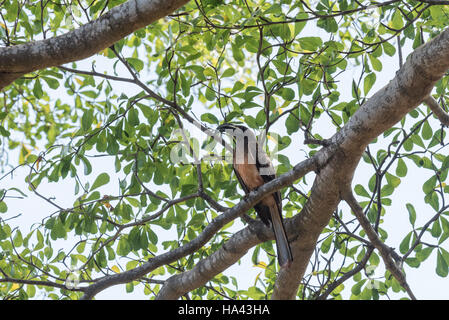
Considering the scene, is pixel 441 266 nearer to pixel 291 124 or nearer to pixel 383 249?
pixel 383 249

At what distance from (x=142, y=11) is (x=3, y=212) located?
1943 millimetres

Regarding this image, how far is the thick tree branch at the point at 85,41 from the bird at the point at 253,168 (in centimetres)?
116

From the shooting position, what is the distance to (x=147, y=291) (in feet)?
14.6

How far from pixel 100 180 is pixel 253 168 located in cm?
114

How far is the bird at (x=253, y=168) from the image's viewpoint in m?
3.64

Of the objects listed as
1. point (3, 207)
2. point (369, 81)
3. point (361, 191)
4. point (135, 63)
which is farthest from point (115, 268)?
point (369, 81)

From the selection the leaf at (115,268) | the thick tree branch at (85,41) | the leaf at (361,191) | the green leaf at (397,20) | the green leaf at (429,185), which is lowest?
the leaf at (115,268)

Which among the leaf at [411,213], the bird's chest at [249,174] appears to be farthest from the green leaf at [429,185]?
the bird's chest at [249,174]

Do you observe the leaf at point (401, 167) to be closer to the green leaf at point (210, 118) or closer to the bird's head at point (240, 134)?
the bird's head at point (240, 134)

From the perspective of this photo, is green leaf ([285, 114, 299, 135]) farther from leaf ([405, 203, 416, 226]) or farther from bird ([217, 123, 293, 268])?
leaf ([405, 203, 416, 226])

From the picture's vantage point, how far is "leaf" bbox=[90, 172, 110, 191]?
12.0 feet

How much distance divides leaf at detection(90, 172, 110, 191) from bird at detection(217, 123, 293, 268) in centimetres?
83

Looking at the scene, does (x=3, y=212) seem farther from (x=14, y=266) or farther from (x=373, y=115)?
(x=373, y=115)
